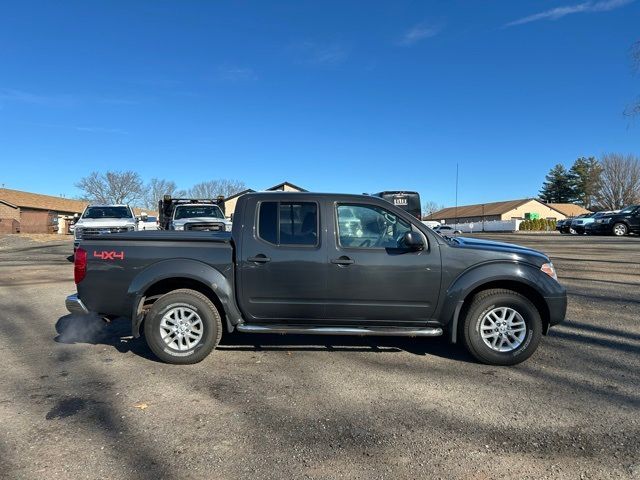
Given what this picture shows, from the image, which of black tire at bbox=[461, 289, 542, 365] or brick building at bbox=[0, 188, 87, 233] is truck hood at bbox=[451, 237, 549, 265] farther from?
brick building at bbox=[0, 188, 87, 233]

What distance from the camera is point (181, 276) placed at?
4816mm

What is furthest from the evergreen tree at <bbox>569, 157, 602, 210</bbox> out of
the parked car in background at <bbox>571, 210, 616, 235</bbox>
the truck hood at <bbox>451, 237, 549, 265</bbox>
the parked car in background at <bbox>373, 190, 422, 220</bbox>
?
the truck hood at <bbox>451, 237, 549, 265</bbox>

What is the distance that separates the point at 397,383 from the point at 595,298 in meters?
5.36

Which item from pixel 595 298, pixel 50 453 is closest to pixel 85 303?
pixel 50 453

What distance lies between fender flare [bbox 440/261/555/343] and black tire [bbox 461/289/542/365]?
141mm

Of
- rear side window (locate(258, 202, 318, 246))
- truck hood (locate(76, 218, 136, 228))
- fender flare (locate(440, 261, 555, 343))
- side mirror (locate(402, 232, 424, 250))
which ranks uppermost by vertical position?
truck hood (locate(76, 218, 136, 228))

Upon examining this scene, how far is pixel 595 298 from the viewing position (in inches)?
309

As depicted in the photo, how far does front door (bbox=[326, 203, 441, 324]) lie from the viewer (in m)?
Answer: 4.79

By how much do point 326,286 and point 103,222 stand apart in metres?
12.8

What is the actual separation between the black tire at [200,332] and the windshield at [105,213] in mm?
12982

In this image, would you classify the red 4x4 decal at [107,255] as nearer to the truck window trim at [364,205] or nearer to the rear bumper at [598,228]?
the truck window trim at [364,205]

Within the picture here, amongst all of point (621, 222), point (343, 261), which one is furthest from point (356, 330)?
point (621, 222)

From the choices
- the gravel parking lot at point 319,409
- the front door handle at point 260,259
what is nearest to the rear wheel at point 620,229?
the gravel parking lot at point 319,409

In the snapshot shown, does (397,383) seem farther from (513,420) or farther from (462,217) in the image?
(462,217)
